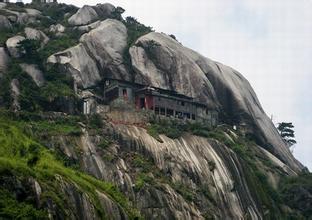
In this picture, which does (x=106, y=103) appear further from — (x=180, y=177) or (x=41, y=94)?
(x=180, y=177)

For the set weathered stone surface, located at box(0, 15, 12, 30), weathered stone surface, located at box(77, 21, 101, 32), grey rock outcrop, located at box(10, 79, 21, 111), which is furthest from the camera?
weathered stone surface, located at box(77, 21, 101, 32)

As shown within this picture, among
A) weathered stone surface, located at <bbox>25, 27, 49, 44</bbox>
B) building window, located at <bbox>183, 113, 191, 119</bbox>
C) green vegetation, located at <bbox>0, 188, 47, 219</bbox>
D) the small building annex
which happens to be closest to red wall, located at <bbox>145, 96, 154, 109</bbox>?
the small building annex

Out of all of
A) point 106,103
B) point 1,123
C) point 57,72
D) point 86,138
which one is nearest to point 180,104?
point 106,103

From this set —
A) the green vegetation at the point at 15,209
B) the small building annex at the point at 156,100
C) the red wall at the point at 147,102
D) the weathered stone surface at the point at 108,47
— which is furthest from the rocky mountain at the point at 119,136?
the red wall at the point at 147,102

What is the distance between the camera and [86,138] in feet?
249

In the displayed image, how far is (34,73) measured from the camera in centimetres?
8950

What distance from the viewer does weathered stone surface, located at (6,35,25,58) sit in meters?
91.6

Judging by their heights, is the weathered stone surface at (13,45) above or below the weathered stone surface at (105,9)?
below

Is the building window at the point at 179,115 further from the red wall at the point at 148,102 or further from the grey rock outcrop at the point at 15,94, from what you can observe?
the grey rock outcrop at the point at 15,94

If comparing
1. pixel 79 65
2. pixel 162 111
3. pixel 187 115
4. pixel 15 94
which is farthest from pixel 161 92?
pixel 15 94

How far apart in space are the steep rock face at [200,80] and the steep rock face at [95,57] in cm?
219

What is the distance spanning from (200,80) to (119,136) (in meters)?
21.2

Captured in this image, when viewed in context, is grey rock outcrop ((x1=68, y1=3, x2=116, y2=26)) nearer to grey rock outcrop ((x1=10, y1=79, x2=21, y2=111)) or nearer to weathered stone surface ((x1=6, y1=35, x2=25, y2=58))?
weathered stone surface ((x1=6, y1=35, x2=25, y2=58))

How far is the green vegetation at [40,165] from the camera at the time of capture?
2304 inches
